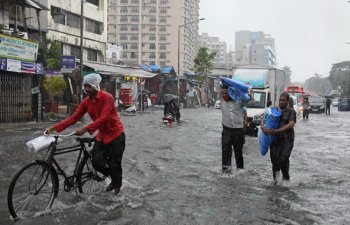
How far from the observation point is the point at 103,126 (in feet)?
21.0

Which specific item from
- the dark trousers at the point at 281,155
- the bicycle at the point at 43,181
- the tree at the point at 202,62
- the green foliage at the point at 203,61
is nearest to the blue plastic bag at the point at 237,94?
the dark trousers at the point at 281,155

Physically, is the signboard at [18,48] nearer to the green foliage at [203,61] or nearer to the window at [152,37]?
the green foliage at [203,61]

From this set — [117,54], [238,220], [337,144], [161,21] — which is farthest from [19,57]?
[161,21]

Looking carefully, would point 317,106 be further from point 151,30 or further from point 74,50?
point 151,30

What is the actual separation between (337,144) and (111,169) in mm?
11169

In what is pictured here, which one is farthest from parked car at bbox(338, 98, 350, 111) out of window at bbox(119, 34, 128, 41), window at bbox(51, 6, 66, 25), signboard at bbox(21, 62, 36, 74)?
window at bbox(119, 34, 128, 41)

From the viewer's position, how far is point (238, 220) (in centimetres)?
570

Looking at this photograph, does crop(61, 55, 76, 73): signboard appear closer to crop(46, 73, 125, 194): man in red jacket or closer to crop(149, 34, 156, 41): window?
crop(46, 73, 125, 194): man in red jacket

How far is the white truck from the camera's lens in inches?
704

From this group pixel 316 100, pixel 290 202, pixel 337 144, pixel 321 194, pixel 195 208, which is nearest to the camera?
pixel 195 208

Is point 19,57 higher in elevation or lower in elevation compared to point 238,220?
higher

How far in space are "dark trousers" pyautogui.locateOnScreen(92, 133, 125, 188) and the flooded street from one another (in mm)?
363

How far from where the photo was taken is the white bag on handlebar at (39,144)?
18.3ft

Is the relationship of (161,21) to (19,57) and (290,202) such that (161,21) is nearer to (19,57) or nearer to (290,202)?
(19,57)
